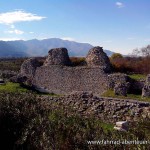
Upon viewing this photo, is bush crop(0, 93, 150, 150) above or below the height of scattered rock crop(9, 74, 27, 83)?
above

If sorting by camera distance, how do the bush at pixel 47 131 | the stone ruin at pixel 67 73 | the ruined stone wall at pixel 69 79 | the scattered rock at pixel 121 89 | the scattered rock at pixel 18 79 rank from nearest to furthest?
the bush at pixel 47 131 → the scattered rock at pixel 121 89 → the ruined stone wall at pixel 69 79 → the stone ruin at pixel 67 73 → the scattered rock at pixel 18 79

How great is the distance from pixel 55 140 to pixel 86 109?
10912 millimetres

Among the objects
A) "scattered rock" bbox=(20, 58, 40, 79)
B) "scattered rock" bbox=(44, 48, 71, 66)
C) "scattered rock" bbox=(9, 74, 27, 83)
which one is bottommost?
"scattered rock" bbox=(9, 74, 27, 83)

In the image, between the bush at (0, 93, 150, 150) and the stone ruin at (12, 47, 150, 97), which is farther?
the stone ruin at (12, 47, 150, 97)

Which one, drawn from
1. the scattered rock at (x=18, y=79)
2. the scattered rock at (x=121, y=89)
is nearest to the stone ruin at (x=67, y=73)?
the scattered rock at (x=18, y=79)

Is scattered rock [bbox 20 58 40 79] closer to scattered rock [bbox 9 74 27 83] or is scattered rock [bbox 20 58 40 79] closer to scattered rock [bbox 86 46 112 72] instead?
scattered rock [bbox 9 74 27 83]

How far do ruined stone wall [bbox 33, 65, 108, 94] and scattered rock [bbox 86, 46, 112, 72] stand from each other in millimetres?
2074

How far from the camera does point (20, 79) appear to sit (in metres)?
37.5

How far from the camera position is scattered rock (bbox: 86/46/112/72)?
37.0 m

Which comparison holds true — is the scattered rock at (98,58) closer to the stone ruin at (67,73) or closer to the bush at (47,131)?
the stone ruin at (67,73)

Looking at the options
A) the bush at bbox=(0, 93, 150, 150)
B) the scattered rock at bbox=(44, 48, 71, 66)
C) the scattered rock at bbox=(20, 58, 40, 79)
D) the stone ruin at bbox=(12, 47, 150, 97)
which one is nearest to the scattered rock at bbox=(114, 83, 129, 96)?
the stone ruin at bbox=(12, 47, 150, 97)

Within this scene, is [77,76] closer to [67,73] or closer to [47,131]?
[67,73]

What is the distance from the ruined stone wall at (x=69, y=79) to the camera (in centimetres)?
3391

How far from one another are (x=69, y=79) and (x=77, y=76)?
1.10 m
